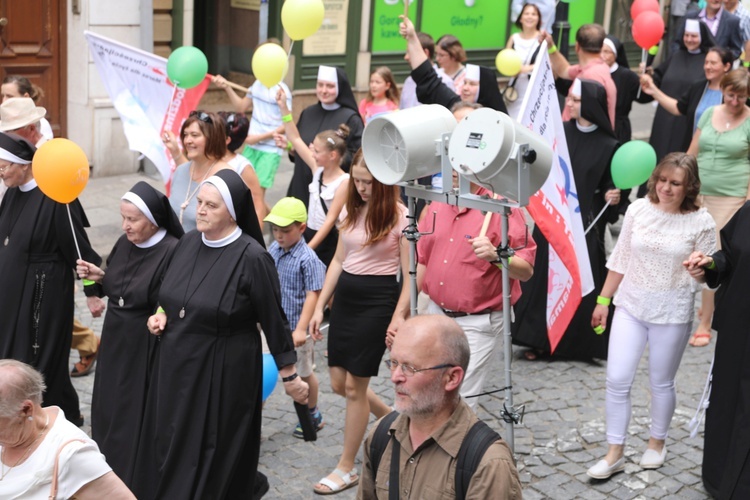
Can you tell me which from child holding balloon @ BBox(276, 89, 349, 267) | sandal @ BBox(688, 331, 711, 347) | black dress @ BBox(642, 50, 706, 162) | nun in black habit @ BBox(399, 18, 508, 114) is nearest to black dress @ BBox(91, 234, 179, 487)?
child holding balloon @ BBox(276, 89, 349, 267)

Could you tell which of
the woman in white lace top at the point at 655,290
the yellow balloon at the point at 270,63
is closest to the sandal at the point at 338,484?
the woman in white lace top at the point at 655,290

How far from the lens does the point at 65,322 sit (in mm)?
6961

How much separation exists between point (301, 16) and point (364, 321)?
10.7ft

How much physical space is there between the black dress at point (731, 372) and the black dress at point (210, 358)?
7.58ft

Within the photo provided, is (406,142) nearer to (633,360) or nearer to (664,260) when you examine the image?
(664,260)

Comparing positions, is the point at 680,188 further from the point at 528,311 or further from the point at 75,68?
the point at 75,68

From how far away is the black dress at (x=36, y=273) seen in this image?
679cm

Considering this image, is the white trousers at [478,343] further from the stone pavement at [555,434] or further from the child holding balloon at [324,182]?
the child holding balloon at [324,182]

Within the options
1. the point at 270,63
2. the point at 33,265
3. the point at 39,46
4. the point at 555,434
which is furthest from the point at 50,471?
the point at 39,46

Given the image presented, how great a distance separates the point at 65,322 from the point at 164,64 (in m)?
2.78

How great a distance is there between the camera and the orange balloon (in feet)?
20.3

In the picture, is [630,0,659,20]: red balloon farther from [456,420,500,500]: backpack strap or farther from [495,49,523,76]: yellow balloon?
[456,420,500,500]: backpack strap

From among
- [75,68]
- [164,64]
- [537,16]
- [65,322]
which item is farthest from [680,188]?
[75,68]

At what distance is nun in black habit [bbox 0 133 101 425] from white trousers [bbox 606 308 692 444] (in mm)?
3132
